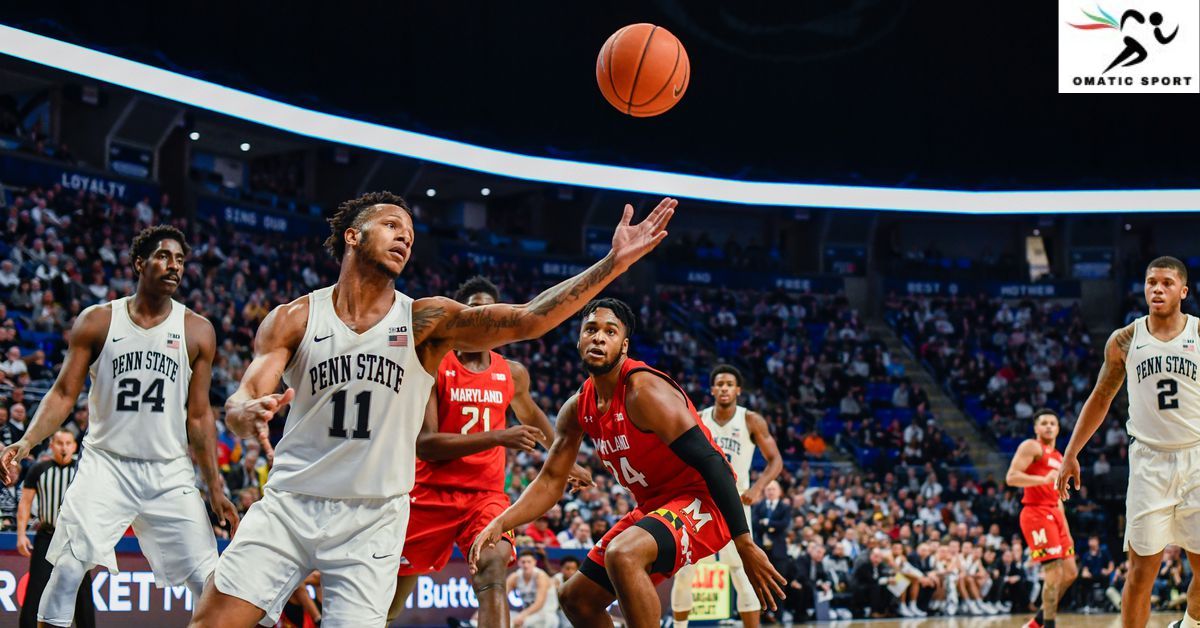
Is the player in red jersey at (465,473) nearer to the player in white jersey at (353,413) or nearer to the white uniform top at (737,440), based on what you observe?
the player in white jersey at (353,413)

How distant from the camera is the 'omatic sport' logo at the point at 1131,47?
24062 mm

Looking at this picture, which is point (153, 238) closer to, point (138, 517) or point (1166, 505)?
point (138, 517)

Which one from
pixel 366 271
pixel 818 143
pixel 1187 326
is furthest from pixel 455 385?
pixel 818 143

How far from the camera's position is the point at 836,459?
23781 millimetres

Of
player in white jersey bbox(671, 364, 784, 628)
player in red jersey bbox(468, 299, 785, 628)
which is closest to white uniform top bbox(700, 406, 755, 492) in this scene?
player in white jersey bbox(671, 364, 784, 628)

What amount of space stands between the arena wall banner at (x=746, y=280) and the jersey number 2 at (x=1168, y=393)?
918 inches

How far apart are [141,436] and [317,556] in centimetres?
251

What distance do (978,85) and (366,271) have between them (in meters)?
26.4

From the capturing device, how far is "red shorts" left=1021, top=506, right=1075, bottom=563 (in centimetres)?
1037

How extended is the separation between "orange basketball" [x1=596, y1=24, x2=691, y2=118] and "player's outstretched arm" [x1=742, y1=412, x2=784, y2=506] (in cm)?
310

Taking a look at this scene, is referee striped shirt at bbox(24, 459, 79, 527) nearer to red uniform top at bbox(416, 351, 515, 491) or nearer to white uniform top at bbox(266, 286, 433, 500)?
red uniform top at bbox(416, 351, 515, 491)

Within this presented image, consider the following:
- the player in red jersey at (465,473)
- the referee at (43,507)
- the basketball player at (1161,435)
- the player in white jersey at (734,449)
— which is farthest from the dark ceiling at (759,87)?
the basketball player at (1161,435)

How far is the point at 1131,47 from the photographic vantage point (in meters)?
24.6

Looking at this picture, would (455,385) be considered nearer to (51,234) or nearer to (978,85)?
(51,234)
